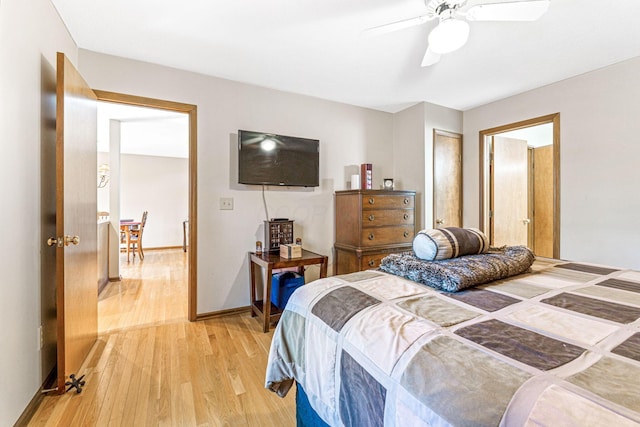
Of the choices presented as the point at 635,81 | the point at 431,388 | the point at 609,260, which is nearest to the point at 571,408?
the point at 431,388

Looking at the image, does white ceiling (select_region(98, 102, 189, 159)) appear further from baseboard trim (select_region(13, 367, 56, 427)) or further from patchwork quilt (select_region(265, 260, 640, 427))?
patchwork quilt (select_region(265, 260, 640, 427))

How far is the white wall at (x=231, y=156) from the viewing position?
98.4 inches

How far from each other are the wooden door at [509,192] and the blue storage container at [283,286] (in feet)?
8.11

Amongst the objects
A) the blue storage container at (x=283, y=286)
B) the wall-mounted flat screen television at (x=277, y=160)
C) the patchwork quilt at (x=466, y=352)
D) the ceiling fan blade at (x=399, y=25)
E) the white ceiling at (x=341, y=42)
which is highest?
the white ceiling at (x=341, y=42)

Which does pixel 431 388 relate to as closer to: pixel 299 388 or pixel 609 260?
pixel 299 388

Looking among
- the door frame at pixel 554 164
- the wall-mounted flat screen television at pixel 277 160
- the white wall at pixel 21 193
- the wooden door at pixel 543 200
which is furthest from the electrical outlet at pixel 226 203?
the wooden door at pixel 543 200

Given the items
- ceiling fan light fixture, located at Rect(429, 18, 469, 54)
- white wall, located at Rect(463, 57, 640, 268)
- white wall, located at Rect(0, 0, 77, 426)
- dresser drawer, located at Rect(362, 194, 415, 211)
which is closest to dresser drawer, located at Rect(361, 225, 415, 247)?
dresser drawer, located at Rect(362, 194, 415, 211)

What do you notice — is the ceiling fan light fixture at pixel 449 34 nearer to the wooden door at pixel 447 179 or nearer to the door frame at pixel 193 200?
the wooden door at pixel 447 179

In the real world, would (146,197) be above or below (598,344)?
above

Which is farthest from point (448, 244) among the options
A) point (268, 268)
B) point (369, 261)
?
point (369, 261)

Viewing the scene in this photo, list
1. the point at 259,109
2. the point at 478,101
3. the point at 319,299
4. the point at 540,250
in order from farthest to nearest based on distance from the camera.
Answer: the point at 540,250
the point at 478,101
the point at 259,109
the point at 319,299

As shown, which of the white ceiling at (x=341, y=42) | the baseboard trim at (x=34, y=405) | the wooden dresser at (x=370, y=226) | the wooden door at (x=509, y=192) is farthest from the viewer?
the wooden door at (x=509, y=192)

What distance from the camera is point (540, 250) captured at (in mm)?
3961

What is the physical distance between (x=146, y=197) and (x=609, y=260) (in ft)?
26.5
